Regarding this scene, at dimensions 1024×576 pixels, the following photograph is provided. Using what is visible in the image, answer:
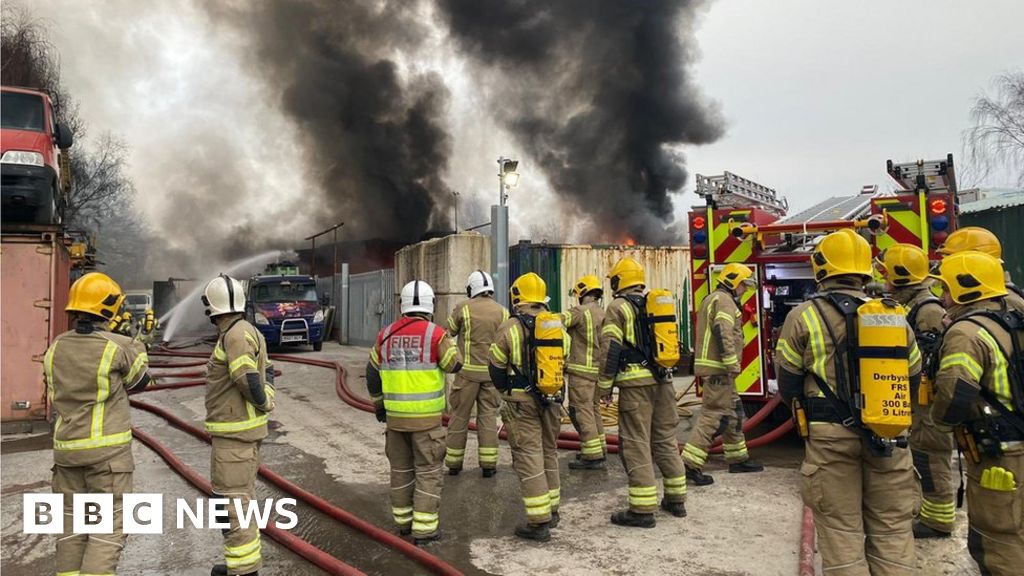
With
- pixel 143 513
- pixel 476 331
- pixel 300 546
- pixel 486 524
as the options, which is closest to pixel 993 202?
pixel 476 331

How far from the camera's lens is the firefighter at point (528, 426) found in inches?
158

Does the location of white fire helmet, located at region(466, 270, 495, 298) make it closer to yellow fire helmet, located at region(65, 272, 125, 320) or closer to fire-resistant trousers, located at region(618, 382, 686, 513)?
fire-resistant trousers, located at region(618, 382, 686, 513)

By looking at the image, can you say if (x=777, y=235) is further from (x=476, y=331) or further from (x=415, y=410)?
(x=415, y=410)

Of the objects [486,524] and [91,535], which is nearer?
[91,535]

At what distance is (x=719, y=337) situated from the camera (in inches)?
209

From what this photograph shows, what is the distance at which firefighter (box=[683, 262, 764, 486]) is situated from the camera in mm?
5230

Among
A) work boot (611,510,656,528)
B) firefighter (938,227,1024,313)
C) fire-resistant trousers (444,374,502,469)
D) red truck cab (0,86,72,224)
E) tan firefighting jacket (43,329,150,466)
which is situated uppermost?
red truck cab (0,86,72,224)

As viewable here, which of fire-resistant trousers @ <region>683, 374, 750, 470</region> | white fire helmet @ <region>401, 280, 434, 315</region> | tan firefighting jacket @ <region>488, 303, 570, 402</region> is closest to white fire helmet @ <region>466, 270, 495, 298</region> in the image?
tan firefighting jacket @ <region>488, 303, 570, 402</region>

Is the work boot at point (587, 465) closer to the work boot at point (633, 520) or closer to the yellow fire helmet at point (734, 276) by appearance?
the work boot at point (633, 520)

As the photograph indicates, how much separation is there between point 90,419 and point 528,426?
2.52 m

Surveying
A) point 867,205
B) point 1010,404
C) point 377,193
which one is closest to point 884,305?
point 1010,404

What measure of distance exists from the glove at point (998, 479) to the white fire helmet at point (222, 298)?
3.85 meters

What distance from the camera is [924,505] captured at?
162 inches

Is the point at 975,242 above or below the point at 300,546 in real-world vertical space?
above
